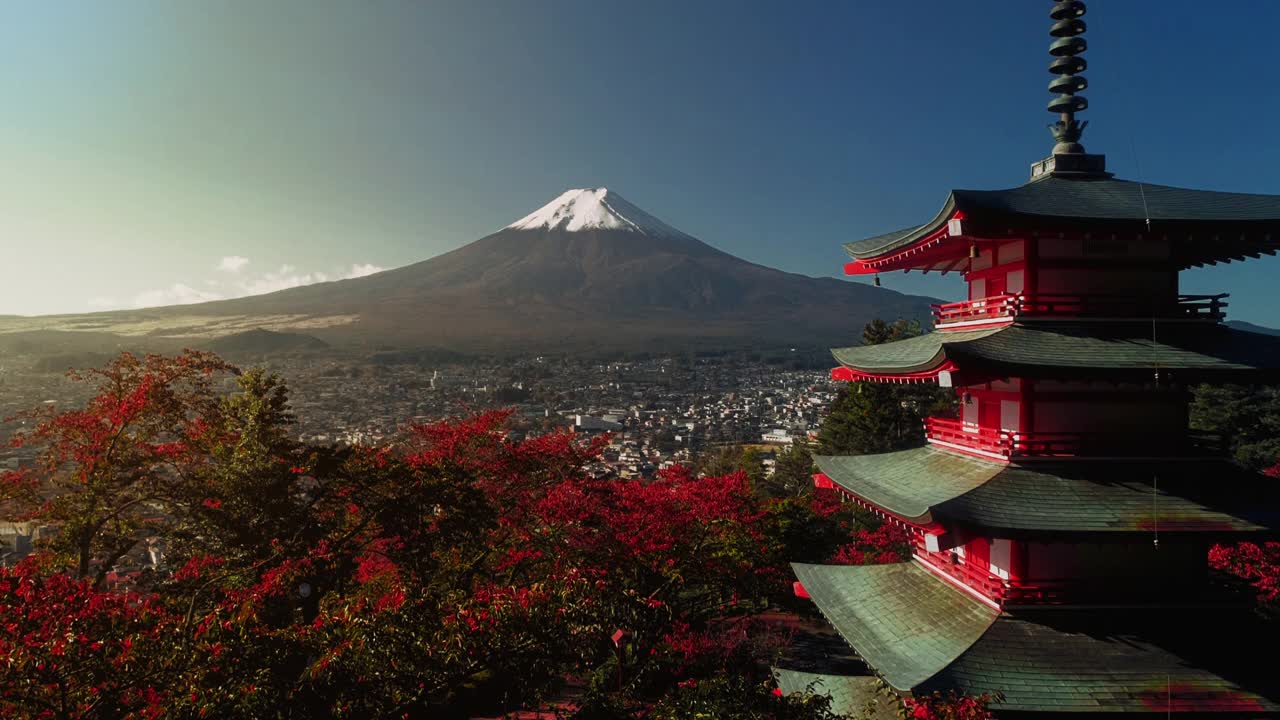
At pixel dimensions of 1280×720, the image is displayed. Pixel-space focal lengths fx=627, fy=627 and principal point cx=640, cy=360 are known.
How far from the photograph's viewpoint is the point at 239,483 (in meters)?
10.8

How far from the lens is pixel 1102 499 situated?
6812mm

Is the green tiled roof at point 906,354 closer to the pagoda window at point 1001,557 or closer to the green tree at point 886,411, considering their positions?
the pagoda window at point 1001,557

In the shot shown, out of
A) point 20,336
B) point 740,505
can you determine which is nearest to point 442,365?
point 20,336

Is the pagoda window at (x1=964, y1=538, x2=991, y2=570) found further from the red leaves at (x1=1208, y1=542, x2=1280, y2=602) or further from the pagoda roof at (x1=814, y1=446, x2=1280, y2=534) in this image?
the red leaves at (x1=1208, y1=542, x2=1280, y2=602)

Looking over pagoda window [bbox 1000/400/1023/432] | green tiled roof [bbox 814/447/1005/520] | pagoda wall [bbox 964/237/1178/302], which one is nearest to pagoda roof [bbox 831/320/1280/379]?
pagoda wall [bbox 964/237/1178/302]

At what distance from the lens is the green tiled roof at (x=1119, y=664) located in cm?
613

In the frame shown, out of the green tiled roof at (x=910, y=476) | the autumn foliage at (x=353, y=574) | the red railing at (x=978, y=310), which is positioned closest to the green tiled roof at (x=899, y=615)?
the autumn foliage at (x=353, y=574)

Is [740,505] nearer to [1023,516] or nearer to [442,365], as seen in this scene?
[1023,516]

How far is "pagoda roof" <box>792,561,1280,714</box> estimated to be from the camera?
6.16 m

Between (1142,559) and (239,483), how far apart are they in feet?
43.1

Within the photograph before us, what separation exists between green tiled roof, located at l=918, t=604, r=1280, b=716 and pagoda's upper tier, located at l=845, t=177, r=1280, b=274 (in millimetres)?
4231

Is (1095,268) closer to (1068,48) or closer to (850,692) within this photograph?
(1068,48)

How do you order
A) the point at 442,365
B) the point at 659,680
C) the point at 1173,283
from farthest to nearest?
the point at 442,365 < the point at 659,680 < the point at 1173,283

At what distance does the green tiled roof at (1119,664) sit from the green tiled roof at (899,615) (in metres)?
0.26
